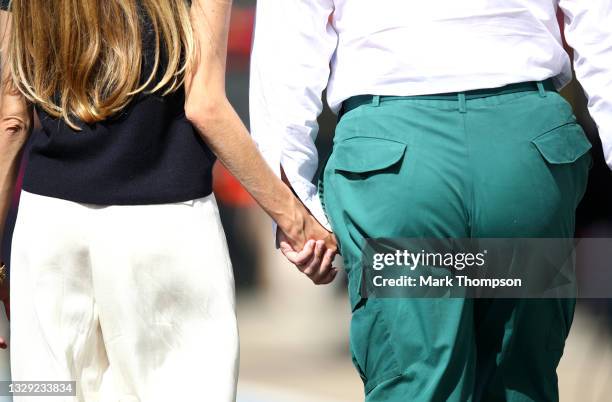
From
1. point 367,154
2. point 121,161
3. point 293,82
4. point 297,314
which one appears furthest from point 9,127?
point 297,314

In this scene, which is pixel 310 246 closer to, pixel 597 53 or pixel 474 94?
pixel 474 94

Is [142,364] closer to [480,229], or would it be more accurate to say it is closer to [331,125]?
[480,229]

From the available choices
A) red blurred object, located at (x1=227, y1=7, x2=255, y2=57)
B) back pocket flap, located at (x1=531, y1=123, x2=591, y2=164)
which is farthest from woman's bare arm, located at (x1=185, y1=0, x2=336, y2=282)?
red blurred object, located at (x1=227, y1=7, x2=255, y2=57)

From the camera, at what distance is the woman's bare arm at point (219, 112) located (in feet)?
7.38

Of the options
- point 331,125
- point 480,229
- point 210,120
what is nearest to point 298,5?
point 210,120

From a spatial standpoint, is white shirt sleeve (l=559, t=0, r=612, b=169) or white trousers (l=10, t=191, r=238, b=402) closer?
white trousers (l=10, t=191, r=238, b=402)

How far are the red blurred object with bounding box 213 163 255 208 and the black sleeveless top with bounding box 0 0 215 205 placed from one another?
2.65m

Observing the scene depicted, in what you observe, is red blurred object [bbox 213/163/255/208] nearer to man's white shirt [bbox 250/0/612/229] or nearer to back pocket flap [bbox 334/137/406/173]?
man's white shirt [bbox 250/0/612/229]

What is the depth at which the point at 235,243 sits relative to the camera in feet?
16.5

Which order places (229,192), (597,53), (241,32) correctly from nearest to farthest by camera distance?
(597,53) < (241,32) < (229,192)

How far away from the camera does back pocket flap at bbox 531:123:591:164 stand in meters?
2.30

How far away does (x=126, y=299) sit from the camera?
2195mm

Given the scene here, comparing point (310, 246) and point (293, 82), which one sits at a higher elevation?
point (293, 82)

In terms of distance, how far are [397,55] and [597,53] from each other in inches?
17.7
